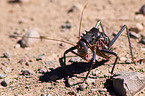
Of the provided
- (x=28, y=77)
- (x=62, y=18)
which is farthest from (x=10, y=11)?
(x=28, y=77)

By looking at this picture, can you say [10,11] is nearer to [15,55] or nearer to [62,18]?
[62,18]

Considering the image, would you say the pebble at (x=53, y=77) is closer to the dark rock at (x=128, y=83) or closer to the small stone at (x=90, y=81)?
the small stone at (x=90, y=81)

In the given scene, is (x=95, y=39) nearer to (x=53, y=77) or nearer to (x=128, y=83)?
(x=128, y=83)

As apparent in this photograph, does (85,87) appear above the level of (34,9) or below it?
below

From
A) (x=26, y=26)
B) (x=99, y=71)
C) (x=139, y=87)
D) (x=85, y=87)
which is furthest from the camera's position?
(x=26, y=26)

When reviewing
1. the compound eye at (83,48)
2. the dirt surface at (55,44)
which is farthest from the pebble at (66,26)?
the compound eye at (83,48)

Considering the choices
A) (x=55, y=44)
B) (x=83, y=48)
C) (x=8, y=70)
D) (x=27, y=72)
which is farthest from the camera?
(x=55, y=44)

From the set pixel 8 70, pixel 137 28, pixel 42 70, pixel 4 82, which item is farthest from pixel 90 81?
pixel 137 28
